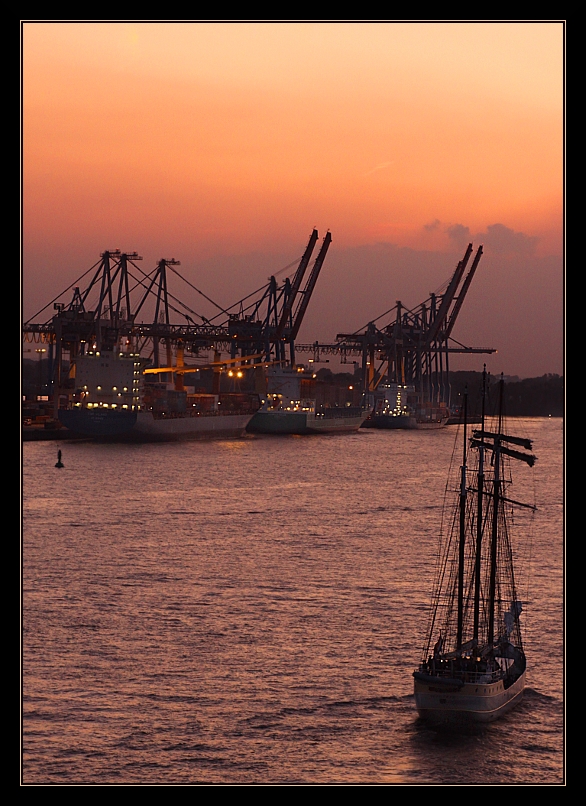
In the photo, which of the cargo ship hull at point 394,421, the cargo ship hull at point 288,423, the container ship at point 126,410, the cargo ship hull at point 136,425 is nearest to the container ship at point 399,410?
the cargo ship hull at point 394,421

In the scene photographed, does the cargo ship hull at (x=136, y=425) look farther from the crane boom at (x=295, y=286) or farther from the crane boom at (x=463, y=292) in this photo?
the crane boom at (x=463, y=292)

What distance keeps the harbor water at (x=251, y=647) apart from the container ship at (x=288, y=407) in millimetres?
72016

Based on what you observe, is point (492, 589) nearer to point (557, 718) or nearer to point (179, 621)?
point (557, 718)

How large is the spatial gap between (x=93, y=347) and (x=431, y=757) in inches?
4005

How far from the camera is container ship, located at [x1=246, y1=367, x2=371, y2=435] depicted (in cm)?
13000

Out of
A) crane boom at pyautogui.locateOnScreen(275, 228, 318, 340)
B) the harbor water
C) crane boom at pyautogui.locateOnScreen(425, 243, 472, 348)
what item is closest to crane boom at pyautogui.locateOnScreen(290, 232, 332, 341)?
crane boom at pyautogui.locateOnScreen(275, 228, 318, 340)

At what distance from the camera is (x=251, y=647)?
26.2 m

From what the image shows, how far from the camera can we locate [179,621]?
28.8 metres

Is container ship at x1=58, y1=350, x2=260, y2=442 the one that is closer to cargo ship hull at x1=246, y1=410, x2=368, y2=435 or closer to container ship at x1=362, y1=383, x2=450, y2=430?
cargo ship hull at x1=246, y1=410, x2=368, y2=435

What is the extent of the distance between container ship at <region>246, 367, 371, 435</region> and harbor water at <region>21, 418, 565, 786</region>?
72.0 meters

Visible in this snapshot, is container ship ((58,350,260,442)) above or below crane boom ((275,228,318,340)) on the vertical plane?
below

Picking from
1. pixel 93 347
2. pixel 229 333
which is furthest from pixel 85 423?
pixel 229 333

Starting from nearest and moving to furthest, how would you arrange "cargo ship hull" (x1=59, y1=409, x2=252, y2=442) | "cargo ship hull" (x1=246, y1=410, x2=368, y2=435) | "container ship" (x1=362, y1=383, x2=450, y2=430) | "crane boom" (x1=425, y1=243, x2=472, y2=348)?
"cargo ship hull" (x1=59, y1=409, x2=252, y2=442), "cargo ship hull" (x1=246, y1=410, x2=368, y2=435), "crane boom" (x1=425, y1=243, x2=472, y2=348), "container ship" (x1=362, y1=383, x2=450, y2=430)
